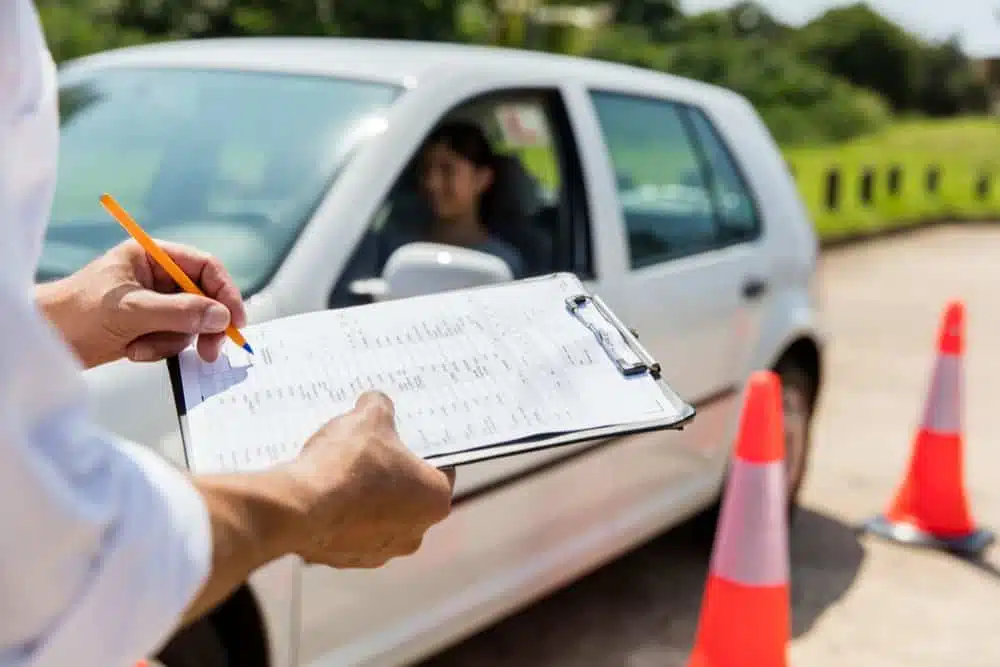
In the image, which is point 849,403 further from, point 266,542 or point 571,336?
point 266,542

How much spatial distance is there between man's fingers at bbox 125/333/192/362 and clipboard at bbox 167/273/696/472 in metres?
0.02

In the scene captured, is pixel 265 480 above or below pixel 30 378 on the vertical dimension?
below

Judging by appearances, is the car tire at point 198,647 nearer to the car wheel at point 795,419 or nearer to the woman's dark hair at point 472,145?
the woman's dark hair at point 472,145

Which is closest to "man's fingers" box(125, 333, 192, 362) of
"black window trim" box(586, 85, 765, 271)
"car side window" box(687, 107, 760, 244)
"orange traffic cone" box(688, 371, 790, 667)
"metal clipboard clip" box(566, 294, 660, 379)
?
"metal clipboard clip" box(566, 294, 660, 379)

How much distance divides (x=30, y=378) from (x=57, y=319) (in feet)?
2.46

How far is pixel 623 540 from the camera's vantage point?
349 cm

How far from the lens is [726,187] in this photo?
13.6 feet

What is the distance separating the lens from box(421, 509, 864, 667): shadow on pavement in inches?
140

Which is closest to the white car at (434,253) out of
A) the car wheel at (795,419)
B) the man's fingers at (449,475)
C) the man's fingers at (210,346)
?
the car wheel at (795,419)

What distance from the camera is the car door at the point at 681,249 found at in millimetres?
3412

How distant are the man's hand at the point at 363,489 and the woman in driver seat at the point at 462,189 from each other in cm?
197

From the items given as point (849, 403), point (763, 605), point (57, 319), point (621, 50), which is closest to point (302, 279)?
point (57, 319)

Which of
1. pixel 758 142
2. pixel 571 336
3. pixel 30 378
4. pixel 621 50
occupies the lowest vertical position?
pixel 621 50

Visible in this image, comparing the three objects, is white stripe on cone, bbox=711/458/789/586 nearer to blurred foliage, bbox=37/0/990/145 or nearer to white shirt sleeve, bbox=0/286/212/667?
white shirt sleeve, bbox=0/286/212/667
